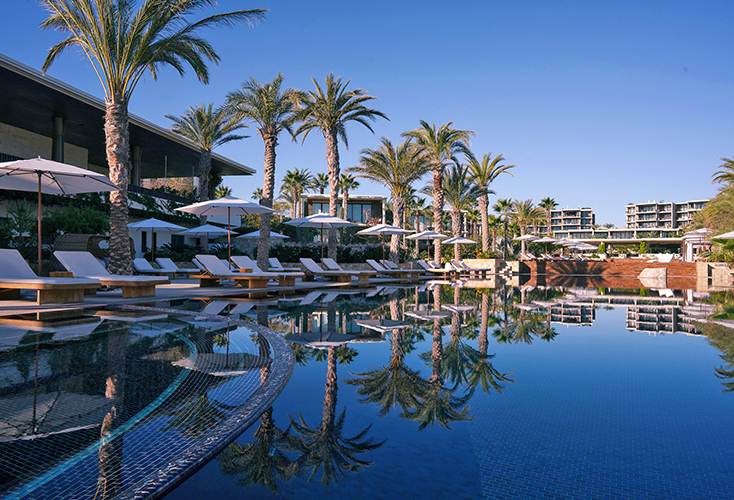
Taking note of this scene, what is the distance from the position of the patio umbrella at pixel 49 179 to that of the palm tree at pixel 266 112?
785 centimetres

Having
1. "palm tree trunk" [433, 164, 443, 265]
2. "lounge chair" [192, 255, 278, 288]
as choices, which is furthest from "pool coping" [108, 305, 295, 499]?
"palm tree trunk" [433, 164, 443, 265]

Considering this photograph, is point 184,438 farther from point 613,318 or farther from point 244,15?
point 244,15

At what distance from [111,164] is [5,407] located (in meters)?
10.4

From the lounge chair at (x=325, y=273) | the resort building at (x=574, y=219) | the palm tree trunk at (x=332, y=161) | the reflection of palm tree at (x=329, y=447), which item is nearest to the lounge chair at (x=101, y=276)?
the lounge chair at (x=325, y=273)

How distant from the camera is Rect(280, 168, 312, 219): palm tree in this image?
4712cm

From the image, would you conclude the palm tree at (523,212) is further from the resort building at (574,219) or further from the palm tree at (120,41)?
the resort building at (574,219)

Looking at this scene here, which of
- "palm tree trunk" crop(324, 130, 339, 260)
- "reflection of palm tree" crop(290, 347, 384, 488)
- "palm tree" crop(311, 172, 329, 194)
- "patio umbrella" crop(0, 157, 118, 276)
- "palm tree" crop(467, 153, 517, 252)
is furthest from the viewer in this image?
"palm tree" crop(311, 172, 329, 194)

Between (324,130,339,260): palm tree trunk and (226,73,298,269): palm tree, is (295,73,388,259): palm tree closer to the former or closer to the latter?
(324,130,339,260): palm tree trunk

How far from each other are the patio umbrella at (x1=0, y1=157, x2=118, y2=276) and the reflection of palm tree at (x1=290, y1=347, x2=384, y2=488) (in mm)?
8386

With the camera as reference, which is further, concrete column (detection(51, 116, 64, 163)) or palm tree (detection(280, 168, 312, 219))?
palm tree (detection(280, 168, 312, 219))

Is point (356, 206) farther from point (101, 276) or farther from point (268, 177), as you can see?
point (101, 276)

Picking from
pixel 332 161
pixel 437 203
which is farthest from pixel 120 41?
pixel 437 203

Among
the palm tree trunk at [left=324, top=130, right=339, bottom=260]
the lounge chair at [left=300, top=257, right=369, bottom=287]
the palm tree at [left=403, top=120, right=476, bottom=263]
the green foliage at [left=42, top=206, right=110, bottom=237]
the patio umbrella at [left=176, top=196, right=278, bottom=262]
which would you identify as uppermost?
the palm tree at [left=403, top=120, right=476, bottom=263]

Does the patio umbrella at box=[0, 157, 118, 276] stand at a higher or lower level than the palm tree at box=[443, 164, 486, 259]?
lower
